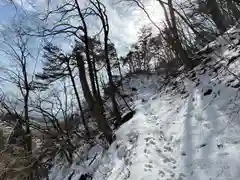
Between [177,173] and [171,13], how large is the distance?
7.55 meters

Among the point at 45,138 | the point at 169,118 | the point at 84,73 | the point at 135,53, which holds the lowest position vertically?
the point at 169,118

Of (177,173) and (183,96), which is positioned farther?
(183,96)

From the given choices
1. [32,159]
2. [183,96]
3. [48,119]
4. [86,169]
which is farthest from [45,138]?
[183,96]

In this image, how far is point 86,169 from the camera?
10008mm

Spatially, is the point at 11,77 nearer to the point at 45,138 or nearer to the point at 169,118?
the point at 45,138

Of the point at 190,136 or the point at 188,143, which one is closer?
the point at 188,143

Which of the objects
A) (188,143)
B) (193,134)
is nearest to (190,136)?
(193,134)

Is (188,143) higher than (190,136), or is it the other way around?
(190,136)

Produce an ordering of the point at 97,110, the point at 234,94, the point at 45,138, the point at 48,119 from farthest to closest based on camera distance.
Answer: the point at 48,119 → the point at 97,110 → the point at 45,138 → the point at 234,94

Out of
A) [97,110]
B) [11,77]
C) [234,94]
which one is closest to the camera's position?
[234,94]

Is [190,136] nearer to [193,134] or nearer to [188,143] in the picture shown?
[193,134]

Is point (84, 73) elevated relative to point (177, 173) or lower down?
elevated

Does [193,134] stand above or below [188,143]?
above

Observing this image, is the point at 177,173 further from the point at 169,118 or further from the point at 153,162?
the point at 169,118
